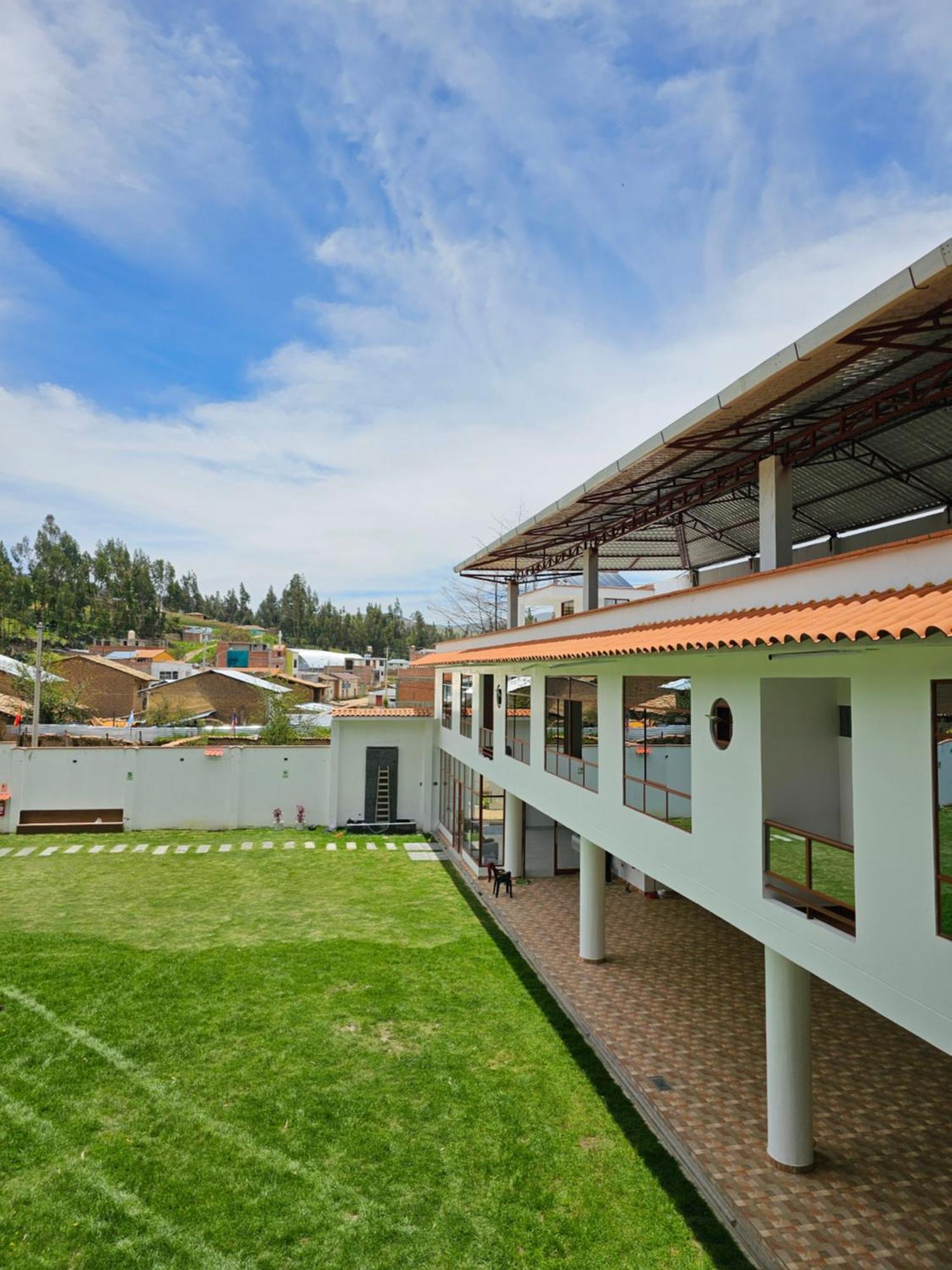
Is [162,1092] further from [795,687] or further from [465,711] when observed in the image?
[465,711]

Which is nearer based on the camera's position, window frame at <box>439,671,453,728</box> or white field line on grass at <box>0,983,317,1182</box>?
white field line on grass at <box>0,983,317,1182</box>

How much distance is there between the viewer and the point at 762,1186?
6.41 m

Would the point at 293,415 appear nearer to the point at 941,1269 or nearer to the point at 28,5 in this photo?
the point at 28,5

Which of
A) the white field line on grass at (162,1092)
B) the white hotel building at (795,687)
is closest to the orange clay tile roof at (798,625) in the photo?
the white hotel building at (795,687)

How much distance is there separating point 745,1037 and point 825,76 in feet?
40.3

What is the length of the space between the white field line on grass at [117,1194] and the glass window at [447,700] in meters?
14.3

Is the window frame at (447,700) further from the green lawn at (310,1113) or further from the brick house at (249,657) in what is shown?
the brick house at (249,657)

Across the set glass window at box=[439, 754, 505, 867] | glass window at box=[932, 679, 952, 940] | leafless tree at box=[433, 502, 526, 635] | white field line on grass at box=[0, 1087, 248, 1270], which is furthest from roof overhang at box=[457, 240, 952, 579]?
leafless tree at box=[433, 502, 526, 635]

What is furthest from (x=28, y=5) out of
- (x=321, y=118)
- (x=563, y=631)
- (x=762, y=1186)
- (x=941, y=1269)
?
(x=941, y=1269)

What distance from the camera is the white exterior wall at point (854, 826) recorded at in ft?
15.0

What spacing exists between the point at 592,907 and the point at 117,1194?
7.23 meters

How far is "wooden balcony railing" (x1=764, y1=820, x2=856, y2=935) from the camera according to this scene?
18.2 ft

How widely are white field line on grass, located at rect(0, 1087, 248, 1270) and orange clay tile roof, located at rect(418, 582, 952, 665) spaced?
6067 mm

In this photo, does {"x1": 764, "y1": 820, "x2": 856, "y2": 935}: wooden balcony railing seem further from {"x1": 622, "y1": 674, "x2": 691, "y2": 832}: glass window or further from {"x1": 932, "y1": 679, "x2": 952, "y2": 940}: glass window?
{"x1": 622, "y1": 674, "x2": 691, "y2": 832}: glass window
